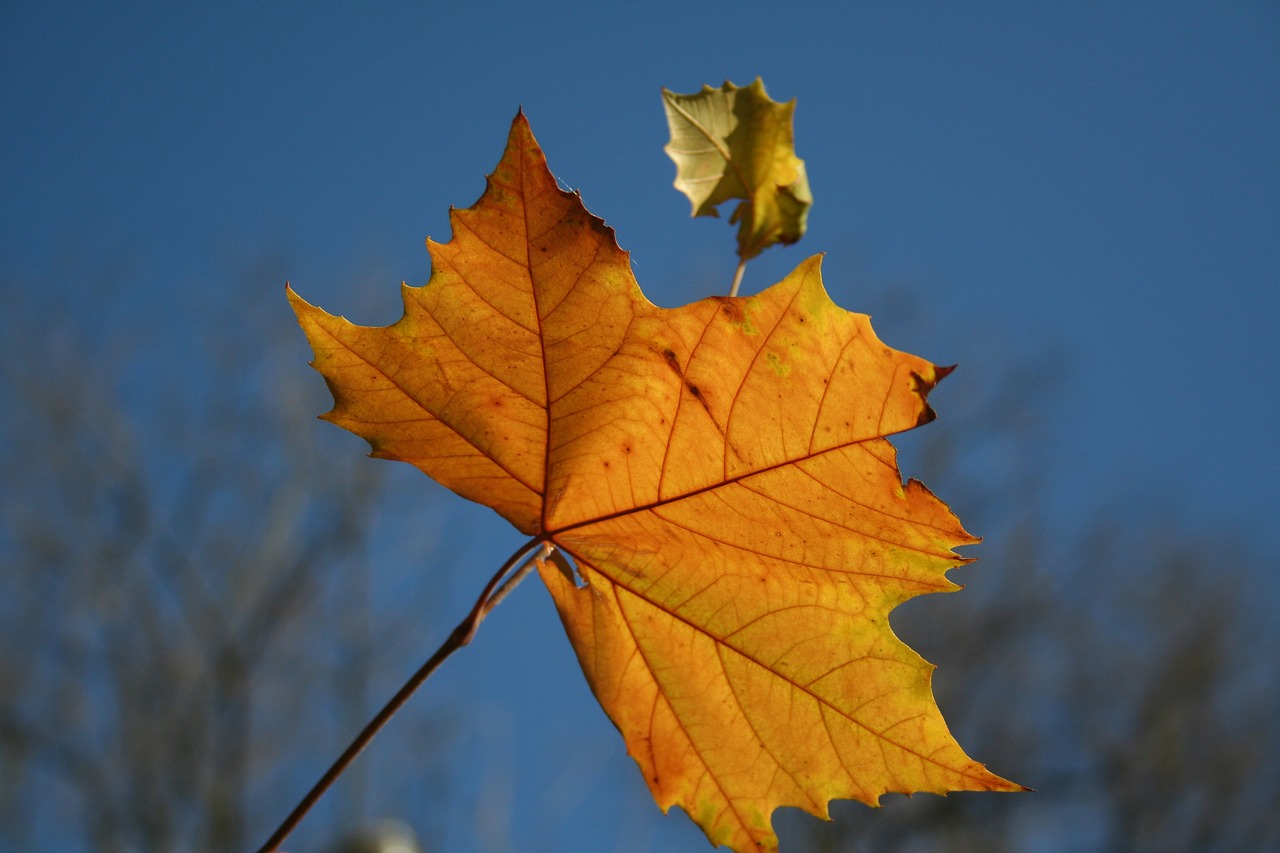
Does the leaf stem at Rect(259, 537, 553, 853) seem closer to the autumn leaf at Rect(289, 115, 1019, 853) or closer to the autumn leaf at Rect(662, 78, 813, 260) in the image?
the autumn leaf at Rect(289, 115, 1019, 853)

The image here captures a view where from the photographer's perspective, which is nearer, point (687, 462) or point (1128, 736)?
point (687, 462)

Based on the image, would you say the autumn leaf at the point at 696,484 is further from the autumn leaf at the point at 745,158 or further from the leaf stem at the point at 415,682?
the autumn leaf at the point at 745,158

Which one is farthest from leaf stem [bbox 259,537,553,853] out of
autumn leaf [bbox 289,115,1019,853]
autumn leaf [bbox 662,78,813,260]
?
autumn leaf [bbox 662,78,813,260]

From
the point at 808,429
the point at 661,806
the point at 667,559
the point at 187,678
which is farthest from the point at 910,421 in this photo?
the point at 187,678

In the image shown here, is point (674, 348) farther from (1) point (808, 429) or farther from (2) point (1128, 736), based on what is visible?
(2) point (1128, 736)

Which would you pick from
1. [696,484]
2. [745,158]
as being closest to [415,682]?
[696,484]

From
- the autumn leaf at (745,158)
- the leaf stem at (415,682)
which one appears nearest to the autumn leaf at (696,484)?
the leaf stem at (415,682)
